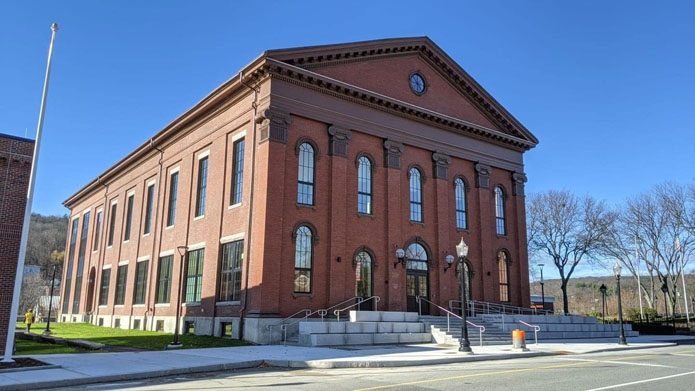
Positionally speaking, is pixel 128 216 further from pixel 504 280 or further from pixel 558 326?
pixel 558 326

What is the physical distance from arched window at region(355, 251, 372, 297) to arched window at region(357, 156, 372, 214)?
88.7 inches

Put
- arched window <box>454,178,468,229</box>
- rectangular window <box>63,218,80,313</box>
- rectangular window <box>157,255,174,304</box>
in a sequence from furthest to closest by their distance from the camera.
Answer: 1. rectangular window <box>63,218,80,313</box>
2. arched window <box>454,178,468,229</box>
3. rectangular window <box>157,255,174,304</box>

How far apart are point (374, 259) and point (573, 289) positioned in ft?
278

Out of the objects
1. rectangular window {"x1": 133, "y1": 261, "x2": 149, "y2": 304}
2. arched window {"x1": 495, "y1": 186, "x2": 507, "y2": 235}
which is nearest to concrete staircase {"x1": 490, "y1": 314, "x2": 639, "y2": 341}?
arched window {"x1": 495, "y1": 186, "x2": 507, "y2": 235}

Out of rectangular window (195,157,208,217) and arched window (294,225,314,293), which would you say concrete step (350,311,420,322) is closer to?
arched window (294,225,314,293)

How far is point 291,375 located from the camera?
13.3 m

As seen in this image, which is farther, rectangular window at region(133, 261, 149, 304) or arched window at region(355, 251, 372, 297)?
rectangular window at region(133, 261, 149, 304)

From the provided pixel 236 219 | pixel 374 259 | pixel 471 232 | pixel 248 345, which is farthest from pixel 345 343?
pixel 471 232

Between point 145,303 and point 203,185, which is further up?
point 203,185

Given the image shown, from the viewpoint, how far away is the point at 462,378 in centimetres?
Result: 1236

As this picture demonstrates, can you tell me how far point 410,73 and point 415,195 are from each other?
22.5 feet

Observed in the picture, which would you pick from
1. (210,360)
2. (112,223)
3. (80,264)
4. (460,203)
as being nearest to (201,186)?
(460,203)

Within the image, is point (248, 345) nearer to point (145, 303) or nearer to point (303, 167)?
point (303, 167)

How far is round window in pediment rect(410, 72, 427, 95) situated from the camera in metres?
30.6
